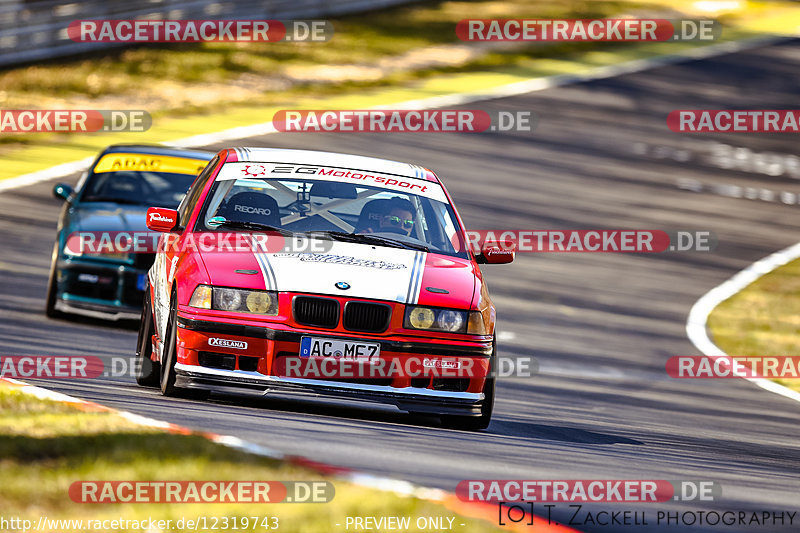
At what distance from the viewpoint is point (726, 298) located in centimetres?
2081

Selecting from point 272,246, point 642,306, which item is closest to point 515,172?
point 642,306

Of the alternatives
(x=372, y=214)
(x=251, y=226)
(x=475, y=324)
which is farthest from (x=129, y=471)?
(x=372, y=214)

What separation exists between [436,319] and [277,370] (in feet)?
3.24

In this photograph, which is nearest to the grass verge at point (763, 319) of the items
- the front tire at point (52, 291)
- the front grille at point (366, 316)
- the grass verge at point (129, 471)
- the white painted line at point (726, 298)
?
the white painted line at point (726, 298)

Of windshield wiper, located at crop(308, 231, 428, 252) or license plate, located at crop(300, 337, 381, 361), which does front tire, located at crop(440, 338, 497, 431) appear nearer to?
license plate, located at crop(300, 337, 381, 361)

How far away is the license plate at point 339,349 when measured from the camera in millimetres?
8164

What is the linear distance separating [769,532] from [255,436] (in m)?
2.58

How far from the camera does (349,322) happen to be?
8.23 m

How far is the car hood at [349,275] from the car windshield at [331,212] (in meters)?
0.34

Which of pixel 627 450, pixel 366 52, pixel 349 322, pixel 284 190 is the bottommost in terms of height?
pixel 627 450

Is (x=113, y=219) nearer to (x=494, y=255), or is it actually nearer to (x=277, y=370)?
(x=494, y=255)

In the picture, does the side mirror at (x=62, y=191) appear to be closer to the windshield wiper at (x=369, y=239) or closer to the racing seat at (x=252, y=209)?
the racing seat at (x=252, y=209)

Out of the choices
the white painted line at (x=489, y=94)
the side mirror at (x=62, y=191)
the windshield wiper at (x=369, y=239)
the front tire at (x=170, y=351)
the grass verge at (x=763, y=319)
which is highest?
the white painted line at (x=489, y=94)

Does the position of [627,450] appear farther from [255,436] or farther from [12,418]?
[12,418]
